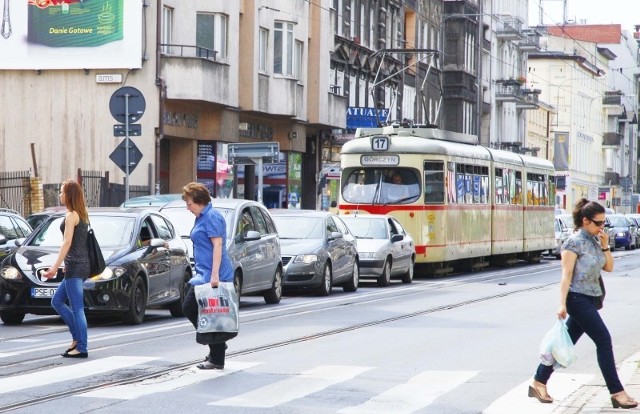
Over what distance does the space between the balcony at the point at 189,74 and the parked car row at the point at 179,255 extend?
381 inches

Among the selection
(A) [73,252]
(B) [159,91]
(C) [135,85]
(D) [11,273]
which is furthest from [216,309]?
(B) [159,91]

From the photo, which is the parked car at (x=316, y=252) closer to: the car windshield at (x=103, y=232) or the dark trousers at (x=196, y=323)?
the car windshield at (x=103, y=232)

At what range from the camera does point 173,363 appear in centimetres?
1441

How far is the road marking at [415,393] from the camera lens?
1136cm

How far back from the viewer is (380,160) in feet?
118

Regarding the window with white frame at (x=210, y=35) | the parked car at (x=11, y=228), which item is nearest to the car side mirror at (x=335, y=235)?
the parked car at (x=11, y=228)

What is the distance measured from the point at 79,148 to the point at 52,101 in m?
1.52

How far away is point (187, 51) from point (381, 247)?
12.9 m

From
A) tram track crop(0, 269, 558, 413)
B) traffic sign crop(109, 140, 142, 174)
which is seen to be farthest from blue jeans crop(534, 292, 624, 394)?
traffic sign crop(109, 140, 142, 174)

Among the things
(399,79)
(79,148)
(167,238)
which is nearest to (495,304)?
(167,238)

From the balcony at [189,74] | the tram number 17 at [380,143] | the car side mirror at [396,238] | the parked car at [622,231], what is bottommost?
the parked car at [622,231]

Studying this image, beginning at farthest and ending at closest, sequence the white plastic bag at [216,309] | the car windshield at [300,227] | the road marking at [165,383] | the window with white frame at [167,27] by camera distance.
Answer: the window with white frame at [167,27] → the car windshield at [300,227] → the white plastic bag at [216,309] → the road marking at [165,383]

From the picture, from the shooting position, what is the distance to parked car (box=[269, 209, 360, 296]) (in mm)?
27078

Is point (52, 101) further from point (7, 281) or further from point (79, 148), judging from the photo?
point (7, 281)
